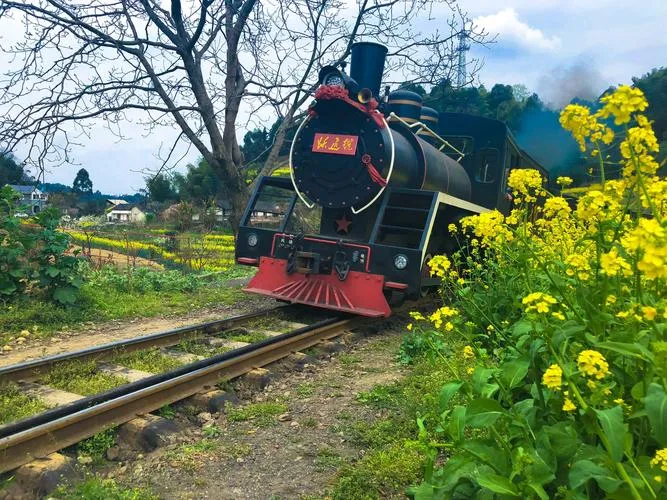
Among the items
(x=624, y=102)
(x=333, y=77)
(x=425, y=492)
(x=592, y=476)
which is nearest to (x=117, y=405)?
(x=425, y=492)

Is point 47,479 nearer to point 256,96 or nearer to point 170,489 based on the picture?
point 170,489

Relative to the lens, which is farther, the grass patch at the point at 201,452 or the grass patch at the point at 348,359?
the grass patch at the point at 348,359

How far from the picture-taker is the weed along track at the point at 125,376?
3.15 metres

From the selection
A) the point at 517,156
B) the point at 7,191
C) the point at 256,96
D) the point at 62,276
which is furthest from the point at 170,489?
the point at 256,96

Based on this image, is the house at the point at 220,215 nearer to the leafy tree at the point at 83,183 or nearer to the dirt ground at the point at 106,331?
the dirt ground at the point at 106,331

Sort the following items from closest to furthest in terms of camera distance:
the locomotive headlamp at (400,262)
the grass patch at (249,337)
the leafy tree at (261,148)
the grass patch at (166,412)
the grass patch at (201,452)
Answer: the grass patch at (201,452)
the grass patch at (166,412)
the grass patch at (249,337)
the locomotive headlamp at (400,262)
the leafy tree at (261,148)

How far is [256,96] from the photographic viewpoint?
489 inches

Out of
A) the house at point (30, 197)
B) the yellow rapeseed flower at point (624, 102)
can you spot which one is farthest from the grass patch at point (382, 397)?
the house at point (30, 197)

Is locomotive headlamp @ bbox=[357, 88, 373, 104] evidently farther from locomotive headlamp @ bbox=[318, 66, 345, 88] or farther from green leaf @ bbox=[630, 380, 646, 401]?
green leaf @ bbox=[630, 380, 646, 401]

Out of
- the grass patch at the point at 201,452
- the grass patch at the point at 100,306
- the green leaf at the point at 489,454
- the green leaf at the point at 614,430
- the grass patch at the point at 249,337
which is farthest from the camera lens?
the grass patch at the point at 100,306

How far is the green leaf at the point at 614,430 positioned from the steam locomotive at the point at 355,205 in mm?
4760

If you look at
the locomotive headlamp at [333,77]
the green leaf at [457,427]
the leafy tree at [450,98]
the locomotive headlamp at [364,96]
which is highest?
the leafy tree at [450,98]

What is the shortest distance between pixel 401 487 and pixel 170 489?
1.19 m

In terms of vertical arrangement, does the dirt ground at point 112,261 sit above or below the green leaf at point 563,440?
below
